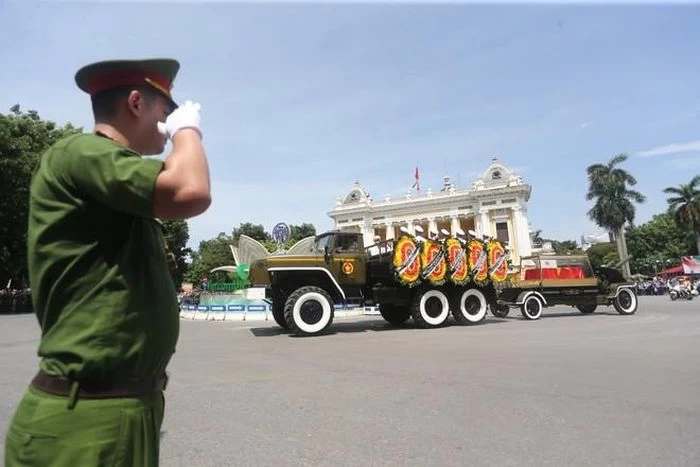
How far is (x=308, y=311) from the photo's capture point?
12867 millimetres

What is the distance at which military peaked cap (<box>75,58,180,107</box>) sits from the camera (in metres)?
1.60

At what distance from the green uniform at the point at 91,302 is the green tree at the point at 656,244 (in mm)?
78501

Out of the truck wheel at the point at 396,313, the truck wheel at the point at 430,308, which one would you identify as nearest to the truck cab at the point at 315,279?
the truck wheel at the point at 430,308

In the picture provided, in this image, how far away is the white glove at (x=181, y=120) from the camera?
62.7 inches

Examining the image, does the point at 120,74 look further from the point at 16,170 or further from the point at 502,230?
the point at 502,230

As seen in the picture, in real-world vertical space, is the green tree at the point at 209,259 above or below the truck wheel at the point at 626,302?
above

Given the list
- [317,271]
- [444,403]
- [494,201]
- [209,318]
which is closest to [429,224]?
[494,201]

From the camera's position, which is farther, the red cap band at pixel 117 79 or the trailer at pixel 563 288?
the trailer at pixel 563 288

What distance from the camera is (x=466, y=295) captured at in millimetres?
15688

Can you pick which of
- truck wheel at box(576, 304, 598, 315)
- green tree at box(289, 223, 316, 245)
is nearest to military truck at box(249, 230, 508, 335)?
truck wheel at box(576, 304, 598, 315)

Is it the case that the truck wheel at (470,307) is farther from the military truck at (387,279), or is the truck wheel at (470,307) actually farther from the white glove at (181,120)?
the white glove at (181,120)

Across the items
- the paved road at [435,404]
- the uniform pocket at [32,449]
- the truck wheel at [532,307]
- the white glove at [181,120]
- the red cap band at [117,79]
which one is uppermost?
the red cap band at [117,79]

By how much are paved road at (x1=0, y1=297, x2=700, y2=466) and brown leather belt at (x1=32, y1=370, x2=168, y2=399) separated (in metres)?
2.49

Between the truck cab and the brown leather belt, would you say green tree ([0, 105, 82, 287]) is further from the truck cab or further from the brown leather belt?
the brown leather belt
